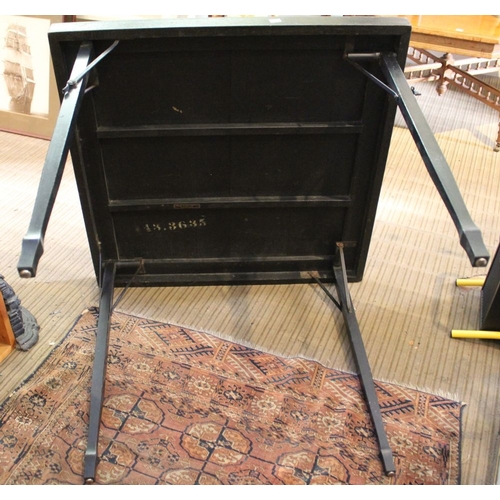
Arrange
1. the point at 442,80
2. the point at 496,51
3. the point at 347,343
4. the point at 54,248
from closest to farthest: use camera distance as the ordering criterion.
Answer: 1. the point at 347,343
2. the point at 54,248
3. the point at 496,51
4. the point at 442,80

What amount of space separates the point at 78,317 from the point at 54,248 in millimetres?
551

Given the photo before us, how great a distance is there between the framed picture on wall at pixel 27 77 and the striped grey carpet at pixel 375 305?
53 centimetres

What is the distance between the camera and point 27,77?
3.42 m

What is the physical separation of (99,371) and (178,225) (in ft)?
2.29

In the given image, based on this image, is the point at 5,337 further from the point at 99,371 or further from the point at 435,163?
the point at 435,163

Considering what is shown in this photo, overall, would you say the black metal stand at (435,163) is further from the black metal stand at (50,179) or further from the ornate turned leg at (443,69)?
the ornate turned leg at (443,69)

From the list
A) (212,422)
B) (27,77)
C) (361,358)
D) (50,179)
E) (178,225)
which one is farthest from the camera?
(27,77)

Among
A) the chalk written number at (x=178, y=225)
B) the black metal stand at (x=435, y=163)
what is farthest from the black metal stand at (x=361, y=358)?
the black metal stand at (x=435, y=163)

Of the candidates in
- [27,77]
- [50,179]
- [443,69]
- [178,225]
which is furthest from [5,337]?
[443,69]

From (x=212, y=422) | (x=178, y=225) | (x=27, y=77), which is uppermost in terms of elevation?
(x=27, y=77)

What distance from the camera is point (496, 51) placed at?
10.9 feet

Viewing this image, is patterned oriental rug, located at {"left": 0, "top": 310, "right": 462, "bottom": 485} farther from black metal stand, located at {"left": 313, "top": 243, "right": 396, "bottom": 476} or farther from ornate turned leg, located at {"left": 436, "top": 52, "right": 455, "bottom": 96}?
ornate turned leg, located at {"left": 436, "top": 52, "right": 455, "bottom": 96}
